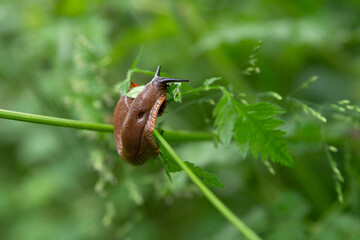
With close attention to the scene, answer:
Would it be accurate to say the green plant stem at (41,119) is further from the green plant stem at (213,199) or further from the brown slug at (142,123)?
the green plant stem at (213,199)

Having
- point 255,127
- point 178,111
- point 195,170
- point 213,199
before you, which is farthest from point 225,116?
point 178,111

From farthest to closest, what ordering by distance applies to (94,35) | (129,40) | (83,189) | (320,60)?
(83,189)
(320,60)
(129,40)
(94,35)

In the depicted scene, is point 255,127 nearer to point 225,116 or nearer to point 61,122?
point 225,116

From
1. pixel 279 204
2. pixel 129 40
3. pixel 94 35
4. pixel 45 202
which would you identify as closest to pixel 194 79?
pixel 129 40

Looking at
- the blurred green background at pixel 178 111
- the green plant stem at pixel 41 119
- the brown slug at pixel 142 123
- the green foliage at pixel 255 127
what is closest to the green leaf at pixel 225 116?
the green foliage at pixel 255 127

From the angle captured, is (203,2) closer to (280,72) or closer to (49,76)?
(280,72)

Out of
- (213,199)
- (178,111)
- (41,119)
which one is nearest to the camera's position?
(213,199)
